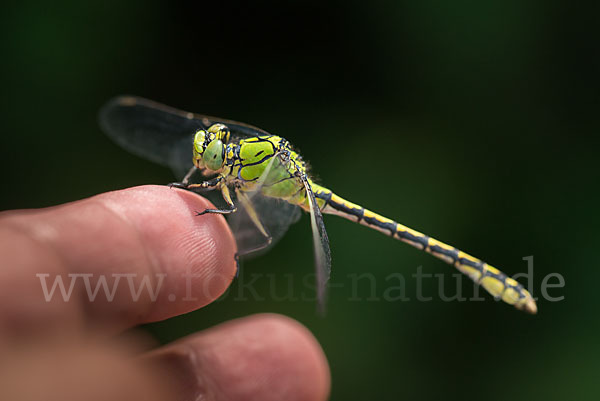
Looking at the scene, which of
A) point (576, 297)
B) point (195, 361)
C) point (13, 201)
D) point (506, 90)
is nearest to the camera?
point (195, 361)

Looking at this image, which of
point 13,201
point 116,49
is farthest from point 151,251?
point 116,49

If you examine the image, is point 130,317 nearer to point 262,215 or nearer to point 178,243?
Result: point 178,243

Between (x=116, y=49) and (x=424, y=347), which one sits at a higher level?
(x=116, y=49)

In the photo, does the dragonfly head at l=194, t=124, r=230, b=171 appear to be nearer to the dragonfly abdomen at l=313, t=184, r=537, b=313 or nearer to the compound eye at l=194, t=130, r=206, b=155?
the compound eye at l=194, t=130, r=206, b=155

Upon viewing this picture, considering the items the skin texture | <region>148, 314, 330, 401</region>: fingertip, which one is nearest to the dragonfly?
the skin texture

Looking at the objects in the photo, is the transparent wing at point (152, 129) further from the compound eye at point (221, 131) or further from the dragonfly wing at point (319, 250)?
the dragonfly wing at point (319, 250)

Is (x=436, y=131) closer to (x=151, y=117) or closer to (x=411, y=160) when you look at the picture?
(x=411, y=160)

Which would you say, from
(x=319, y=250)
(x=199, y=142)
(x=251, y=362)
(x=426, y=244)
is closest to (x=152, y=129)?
(x=199, y=142)

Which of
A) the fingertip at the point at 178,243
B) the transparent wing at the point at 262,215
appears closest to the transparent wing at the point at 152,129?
the transparent wing at the point at 262,215
